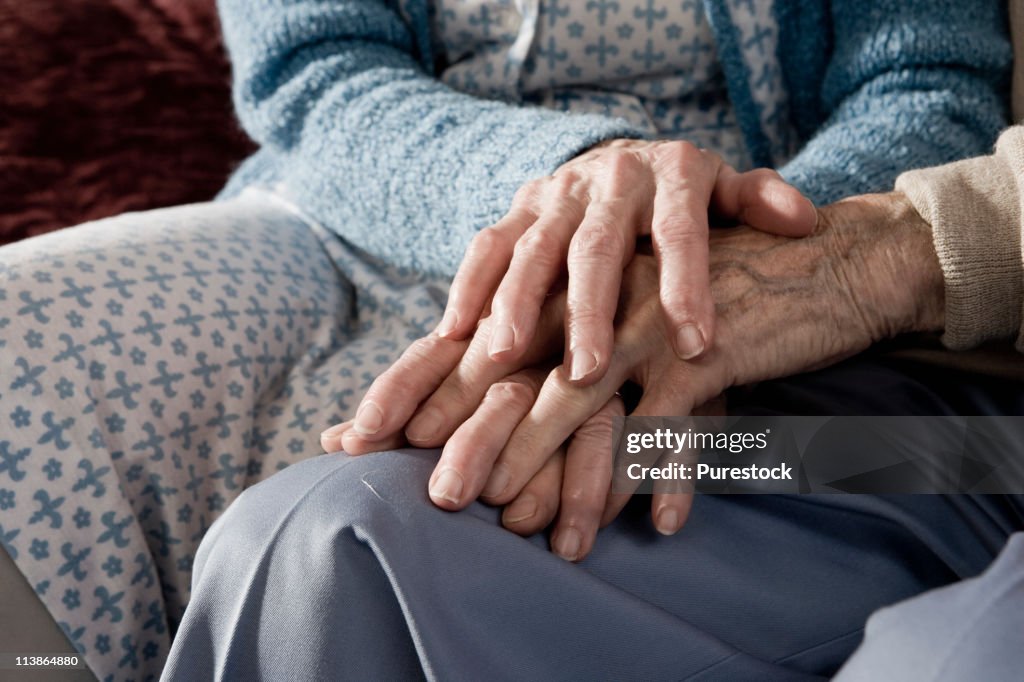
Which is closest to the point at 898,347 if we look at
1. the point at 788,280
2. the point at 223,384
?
the point at 788,280

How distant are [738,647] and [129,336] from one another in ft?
1.64

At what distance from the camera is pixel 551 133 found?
0.78m

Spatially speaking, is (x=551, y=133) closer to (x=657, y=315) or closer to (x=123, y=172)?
(x=657, y=315)

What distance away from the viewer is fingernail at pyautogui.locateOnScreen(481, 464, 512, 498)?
0.54 m

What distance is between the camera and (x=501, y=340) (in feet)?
1.92

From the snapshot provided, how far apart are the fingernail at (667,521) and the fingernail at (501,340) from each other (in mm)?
142

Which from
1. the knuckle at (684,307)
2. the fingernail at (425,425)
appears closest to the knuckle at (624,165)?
the knuckle at (684,307)

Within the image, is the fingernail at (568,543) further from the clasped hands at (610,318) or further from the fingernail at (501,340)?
the fingernail at (501,340)

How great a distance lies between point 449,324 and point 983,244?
1.23ft

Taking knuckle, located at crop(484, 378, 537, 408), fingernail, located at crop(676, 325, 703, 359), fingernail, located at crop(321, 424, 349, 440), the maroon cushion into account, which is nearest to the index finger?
A: fingernail, located at crop(676, 325, 703, 359)

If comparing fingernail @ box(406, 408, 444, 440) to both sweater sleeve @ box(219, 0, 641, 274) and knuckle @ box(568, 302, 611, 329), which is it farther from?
sweater sleeve @ box(219, 0, 641, 274)

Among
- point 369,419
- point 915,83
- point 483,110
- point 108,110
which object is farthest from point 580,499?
point 108,110

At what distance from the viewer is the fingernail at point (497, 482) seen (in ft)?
1.77

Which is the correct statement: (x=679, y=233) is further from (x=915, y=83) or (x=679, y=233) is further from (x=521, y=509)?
(x=915, y=83)
